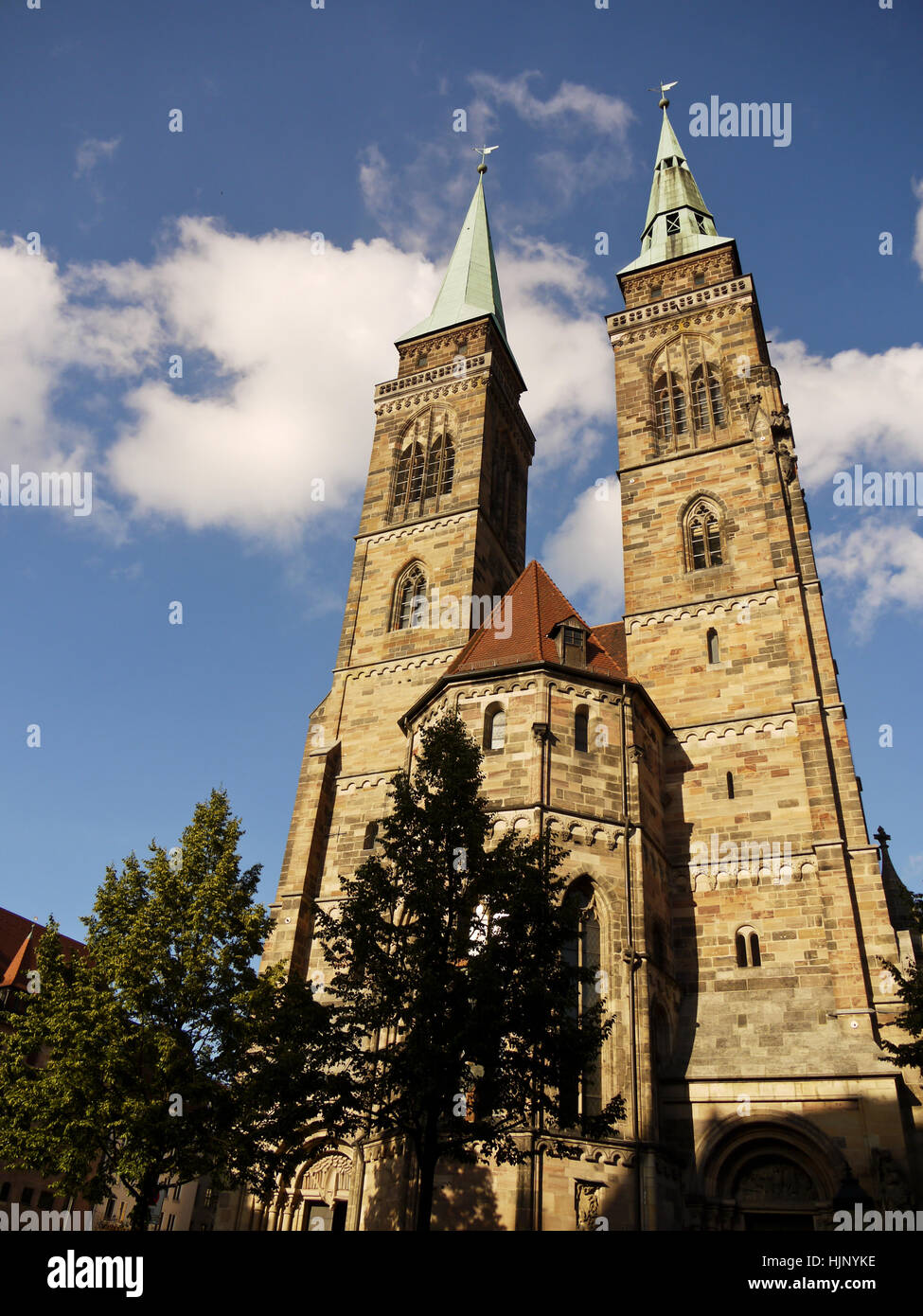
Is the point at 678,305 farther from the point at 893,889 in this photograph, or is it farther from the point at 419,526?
the point at 893,889

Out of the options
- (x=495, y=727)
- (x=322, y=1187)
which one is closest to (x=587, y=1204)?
(x=322, y=1187)

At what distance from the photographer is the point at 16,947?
4034 cm

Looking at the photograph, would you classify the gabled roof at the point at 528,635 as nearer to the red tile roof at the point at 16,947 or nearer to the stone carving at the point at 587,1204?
the stone carving at the point at 587,1204

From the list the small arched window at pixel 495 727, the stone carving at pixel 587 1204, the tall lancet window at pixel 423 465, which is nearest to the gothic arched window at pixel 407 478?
the tall lancet window at pixel 423 465

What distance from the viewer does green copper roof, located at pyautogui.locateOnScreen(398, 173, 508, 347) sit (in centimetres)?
3784

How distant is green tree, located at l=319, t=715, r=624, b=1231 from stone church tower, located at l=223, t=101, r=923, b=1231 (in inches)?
120

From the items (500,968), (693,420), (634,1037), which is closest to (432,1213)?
(634,1037)

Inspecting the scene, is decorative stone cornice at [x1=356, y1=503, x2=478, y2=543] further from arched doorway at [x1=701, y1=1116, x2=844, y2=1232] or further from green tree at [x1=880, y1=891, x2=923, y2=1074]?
arched doorway at [x1=701, y1=1116, x2=844, y2=1232]

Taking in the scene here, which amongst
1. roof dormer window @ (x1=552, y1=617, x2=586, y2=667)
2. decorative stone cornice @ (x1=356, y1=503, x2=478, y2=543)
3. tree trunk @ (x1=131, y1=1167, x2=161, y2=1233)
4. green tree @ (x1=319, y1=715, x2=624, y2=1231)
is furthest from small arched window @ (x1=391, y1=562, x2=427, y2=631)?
tree trunk @ (x1=131, y1=1167, x2=161, y2=1233)

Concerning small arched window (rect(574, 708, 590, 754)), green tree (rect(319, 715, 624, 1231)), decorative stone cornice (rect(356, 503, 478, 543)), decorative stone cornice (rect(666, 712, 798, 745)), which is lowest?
green tree (rect(319, 715, 624, 1231))

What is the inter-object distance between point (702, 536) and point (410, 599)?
916 centimetres

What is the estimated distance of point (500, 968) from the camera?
1313cm

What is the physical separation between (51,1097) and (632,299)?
97.7ft

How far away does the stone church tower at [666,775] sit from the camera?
56.6 feet
